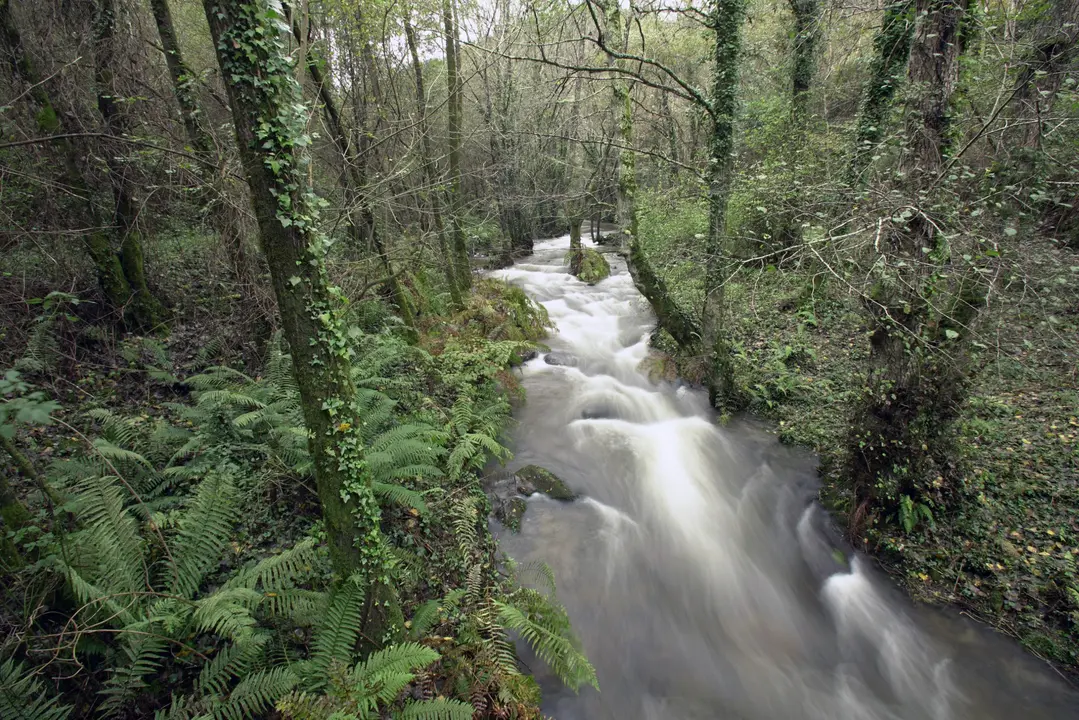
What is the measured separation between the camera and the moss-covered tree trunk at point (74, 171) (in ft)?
19.6

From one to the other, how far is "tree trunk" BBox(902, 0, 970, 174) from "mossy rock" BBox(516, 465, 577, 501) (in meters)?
5.65

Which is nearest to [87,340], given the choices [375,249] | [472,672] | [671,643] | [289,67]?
[375,249]

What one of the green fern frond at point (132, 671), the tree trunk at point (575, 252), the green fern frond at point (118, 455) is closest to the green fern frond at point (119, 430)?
the green fern frond at point (118, 455)

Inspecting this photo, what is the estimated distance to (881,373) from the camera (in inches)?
219

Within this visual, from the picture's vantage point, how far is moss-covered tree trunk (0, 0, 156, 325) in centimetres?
598

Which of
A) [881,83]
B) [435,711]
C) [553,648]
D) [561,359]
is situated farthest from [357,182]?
[881,83]

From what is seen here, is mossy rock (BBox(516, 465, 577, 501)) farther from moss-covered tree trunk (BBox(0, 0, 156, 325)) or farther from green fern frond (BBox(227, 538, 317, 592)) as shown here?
moss-covered tree trunk (BBox(0, 0, 156, 325))

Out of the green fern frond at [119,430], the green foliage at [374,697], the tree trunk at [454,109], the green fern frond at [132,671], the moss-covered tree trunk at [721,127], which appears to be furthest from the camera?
the tree trunk at [454,109]

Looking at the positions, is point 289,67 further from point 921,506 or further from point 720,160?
point 921,506

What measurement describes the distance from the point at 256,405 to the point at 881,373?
7570mm

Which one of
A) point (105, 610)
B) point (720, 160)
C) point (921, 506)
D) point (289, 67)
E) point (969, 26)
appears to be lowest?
point (921, 506)

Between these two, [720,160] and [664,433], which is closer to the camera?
[720,160]

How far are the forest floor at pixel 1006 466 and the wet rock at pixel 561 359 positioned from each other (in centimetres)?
436

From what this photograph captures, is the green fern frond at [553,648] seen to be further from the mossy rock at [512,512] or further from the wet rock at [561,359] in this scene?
the wet rock at [561,359]
